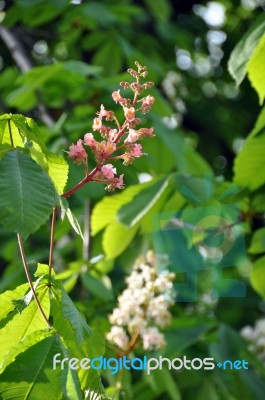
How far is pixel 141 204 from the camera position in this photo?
1881 mm

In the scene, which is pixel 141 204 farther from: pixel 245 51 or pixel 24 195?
pixel 24 195

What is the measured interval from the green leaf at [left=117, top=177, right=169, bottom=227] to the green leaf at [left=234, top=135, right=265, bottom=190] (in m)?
0.17

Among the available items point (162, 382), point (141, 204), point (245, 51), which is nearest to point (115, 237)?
point (141, 204)

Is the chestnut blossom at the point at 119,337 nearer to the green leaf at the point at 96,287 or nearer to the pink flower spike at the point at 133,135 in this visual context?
the green leaf at the point at 96,287

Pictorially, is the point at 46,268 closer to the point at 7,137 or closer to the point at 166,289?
the point at 7,137

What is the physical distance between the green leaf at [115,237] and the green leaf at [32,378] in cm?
103

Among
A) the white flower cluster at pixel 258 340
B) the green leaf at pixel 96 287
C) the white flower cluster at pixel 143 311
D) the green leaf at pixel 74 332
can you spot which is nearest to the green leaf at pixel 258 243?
the white flower cluster at pixel 143 311

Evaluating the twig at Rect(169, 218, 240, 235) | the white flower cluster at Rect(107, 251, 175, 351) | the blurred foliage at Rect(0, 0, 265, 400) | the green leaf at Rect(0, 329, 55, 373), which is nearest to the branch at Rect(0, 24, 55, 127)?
the blurred foliage at Rect(0, 0, 265, 400)

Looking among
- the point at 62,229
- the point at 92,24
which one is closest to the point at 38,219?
the point at 62,229

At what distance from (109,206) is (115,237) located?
80 millimetres

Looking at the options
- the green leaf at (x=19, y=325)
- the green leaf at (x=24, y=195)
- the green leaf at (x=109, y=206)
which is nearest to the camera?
the green leaf at (x=24, y=195)

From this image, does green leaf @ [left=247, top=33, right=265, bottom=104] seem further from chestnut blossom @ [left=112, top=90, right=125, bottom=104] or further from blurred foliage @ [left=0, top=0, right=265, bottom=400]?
chestnut blossom @ [left=112, top=90, right=125, bottom=104]

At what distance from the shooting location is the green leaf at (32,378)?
986 millimetres

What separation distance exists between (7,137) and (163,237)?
3.47ft
